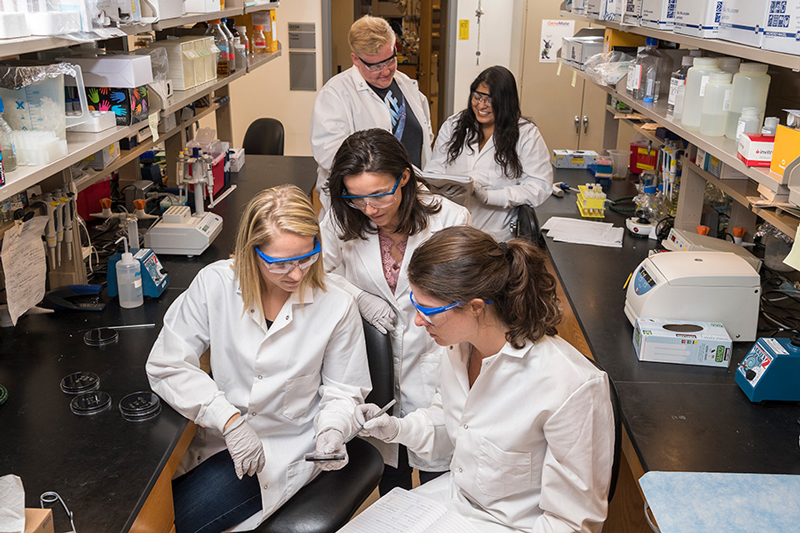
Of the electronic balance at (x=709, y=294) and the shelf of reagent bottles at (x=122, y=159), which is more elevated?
the shelf of reagent bottles at (x=122, y=159)

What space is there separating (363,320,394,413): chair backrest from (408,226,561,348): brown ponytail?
567mm

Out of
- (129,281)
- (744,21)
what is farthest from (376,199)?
(744,21)

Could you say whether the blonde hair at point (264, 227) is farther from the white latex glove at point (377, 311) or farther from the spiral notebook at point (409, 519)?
the spiral notebook at point (409, 519)

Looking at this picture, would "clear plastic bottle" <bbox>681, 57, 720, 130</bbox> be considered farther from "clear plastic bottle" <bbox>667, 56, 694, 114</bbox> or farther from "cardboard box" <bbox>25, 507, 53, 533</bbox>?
"cardboard box" <bbox>25, 507, 53, 533</bbox>

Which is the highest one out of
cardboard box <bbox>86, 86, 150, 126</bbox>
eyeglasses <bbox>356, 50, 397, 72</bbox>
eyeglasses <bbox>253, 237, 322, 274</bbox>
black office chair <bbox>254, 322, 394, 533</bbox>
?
eyeglasses <bbox>356, 50, 397, 72</bbox>

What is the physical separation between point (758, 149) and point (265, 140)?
3.96 m

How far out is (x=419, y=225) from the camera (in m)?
2.25

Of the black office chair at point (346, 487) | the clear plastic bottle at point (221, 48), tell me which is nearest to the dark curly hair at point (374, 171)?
the black office chair at point (346, 487)

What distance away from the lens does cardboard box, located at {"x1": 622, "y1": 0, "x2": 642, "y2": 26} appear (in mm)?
3129

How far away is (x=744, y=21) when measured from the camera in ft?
6.56

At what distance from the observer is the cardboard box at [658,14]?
8.77 feet

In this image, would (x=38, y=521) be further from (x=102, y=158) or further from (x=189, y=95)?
(x=189, y=95)

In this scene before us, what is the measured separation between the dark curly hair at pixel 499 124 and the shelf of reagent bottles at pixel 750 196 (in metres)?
0.86

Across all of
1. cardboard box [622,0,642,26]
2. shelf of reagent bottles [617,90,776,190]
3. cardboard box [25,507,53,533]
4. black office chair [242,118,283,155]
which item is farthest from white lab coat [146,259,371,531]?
black office chair [242,118,283,155]
